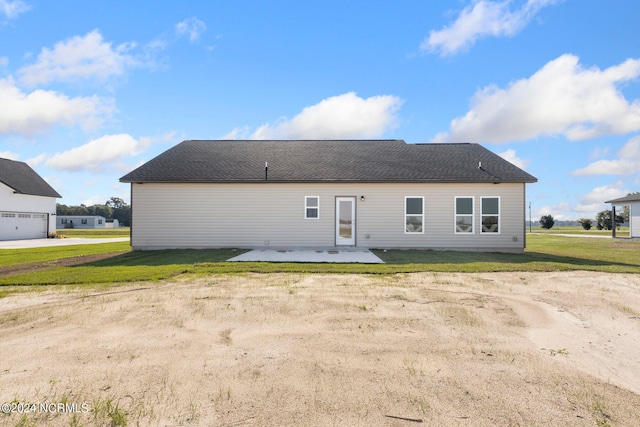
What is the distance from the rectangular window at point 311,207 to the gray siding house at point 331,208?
4 centimetres

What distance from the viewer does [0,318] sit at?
4902 mm

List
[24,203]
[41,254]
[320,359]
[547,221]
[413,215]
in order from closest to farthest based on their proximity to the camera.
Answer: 1. [320,359]
2. [41,254]
3. [413,215]
4. [24,203]
5. [547,221]

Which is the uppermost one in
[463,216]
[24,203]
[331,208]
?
[24,203]

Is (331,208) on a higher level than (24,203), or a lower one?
lower

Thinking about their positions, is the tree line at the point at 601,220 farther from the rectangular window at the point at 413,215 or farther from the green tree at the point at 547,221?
the rectangular window at the point at 413,215

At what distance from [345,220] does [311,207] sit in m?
1.61

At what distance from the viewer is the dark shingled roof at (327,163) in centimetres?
1438

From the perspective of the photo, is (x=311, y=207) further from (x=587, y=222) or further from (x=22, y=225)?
(x=587, y=222)

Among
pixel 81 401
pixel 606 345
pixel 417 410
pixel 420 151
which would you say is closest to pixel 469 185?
pixel 420 151

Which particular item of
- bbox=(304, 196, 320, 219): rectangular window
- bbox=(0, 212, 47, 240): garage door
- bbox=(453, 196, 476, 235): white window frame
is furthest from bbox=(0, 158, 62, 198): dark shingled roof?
bbox=(453, 196, 476, 235): white window frame

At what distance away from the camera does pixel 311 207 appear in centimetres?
1446

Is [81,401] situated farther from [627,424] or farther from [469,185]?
[469,185]

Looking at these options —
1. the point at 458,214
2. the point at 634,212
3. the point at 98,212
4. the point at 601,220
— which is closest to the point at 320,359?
the point at 458,214

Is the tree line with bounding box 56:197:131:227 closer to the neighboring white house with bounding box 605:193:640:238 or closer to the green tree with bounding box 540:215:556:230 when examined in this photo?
the green tree with bounding box 540:215:556:230
